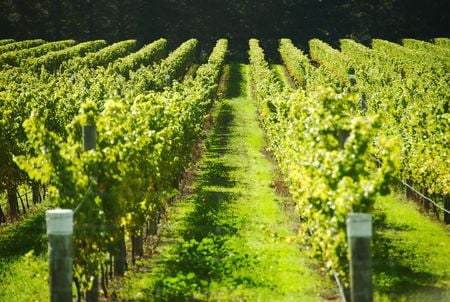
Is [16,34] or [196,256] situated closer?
[196,256]

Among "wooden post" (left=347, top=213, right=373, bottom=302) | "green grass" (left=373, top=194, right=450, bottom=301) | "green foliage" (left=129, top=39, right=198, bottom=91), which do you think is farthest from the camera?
"green foliage" (left=129, top=39, right=198, bottom=91)

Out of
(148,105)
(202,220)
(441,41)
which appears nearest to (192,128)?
(202,220)

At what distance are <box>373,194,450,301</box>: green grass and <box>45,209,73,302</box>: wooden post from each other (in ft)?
13.0

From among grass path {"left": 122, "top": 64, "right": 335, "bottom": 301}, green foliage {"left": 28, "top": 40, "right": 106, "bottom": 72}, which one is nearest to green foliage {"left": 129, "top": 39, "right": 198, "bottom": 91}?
green foliage {"left": 28, "top": 40, "right": 106, "bottom": 72}

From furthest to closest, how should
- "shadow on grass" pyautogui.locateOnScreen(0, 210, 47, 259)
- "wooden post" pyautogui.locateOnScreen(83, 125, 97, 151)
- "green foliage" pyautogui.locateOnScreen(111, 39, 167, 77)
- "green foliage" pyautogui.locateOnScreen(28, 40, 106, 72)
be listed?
"green foliage" pyautogui.locateOnScreen(28, 40, 106, 72) < "green foliage" pyautogui.locateOnScreen(111, 39, 167, 77) < "shadow on grass" pyautogui.locateOnScreen(0, 210, 47, 259) < "wooden post" pyautogui.locateOnScreen(83, 125, 97, 151)

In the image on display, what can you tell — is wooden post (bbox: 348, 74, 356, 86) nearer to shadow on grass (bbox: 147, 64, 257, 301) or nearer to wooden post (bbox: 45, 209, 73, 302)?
shadow on grass (bbox: 147, 64, 257, 301)

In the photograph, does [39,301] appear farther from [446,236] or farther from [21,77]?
[21,77]

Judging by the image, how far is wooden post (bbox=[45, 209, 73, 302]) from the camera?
798 cm

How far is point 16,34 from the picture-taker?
64.6m

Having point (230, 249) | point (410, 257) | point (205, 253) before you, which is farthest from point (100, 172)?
point (410, 257)

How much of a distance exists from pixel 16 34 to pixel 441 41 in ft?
105

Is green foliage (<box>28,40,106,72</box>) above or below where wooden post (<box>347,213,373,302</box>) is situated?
above

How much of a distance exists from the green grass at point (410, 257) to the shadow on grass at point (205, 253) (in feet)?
7.25

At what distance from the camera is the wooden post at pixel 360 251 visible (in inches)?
303
